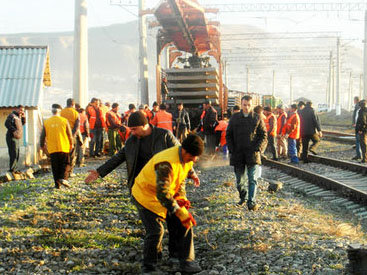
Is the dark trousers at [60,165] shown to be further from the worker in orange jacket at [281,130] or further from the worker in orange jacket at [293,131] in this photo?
the worker in orange jacket at [281,130]

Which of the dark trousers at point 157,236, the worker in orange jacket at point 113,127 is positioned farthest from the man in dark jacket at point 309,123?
the dark trousers at point 157,236

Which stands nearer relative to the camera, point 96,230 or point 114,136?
point 96,230

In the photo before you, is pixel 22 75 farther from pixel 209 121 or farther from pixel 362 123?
pixel 362 123

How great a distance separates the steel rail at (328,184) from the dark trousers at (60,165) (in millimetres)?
6101

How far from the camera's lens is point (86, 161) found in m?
15.9

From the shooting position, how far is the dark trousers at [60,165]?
10.0 meters

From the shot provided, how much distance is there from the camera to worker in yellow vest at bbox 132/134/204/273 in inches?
179

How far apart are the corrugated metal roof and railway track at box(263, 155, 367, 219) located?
8.53 meters

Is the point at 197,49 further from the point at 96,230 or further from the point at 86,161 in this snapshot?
the point at 96,230

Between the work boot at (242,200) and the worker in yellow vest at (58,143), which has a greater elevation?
the worker in yellow vest at (58,143)

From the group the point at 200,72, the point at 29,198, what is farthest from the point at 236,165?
the point at 200,72

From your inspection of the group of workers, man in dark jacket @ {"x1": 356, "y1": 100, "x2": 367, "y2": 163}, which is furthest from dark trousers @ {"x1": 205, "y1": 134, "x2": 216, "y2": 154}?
man in dark jacket @ {"x1": 356, "y1": 100, "x2": 367, "y2": 163}

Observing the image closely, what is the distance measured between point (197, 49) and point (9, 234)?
47.3ft

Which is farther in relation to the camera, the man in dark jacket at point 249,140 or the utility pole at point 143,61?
the utility pole at point 143,61
